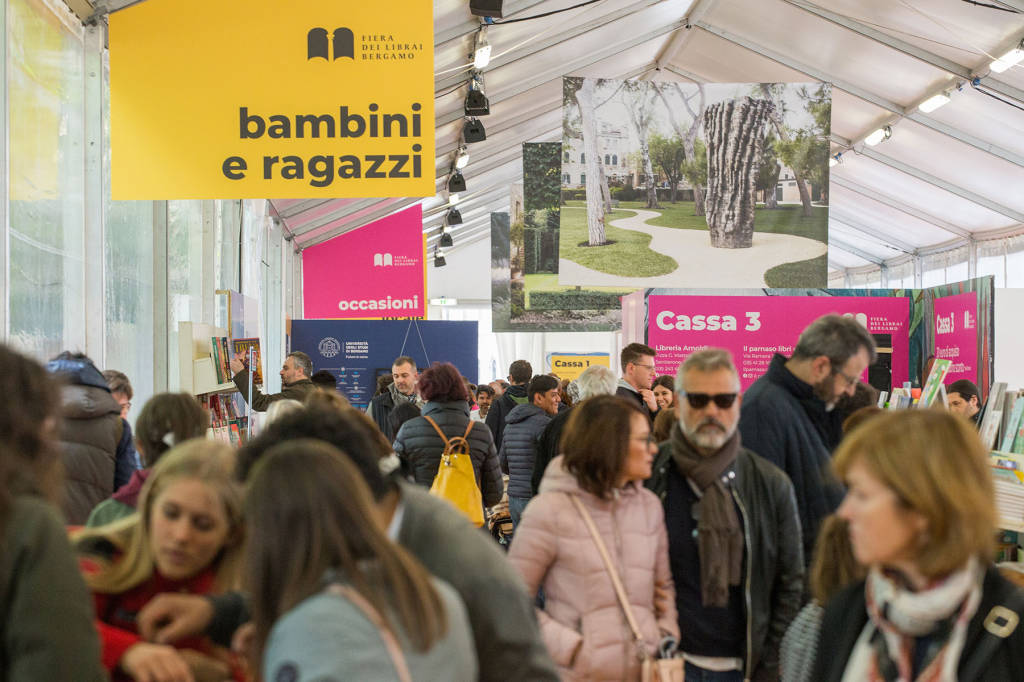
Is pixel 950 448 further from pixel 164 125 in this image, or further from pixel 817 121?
pixel 817 121

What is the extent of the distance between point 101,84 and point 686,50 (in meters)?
8.38

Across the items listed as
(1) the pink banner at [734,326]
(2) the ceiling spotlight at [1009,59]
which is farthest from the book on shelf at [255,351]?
(2) the ceiling spotlight at [1009,59]

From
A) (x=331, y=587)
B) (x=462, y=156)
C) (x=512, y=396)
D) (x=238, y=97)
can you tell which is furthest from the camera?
(x=462, y=156)

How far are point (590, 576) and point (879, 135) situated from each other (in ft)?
40.2

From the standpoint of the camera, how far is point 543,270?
1254cm

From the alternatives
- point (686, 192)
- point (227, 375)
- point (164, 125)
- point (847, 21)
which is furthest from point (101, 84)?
point (847, 21)

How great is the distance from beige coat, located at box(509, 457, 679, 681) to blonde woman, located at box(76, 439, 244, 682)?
0.85 meters

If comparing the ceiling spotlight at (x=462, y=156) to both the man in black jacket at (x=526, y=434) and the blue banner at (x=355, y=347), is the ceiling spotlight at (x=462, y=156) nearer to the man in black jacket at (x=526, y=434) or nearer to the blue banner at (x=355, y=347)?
the blue banner at (x=355, y=347)

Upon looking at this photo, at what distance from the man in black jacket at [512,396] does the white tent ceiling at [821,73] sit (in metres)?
2.88

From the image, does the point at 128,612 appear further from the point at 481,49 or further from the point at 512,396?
the point at 481,49

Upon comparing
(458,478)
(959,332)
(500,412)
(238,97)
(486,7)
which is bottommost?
(458,478)

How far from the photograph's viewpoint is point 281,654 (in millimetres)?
1336

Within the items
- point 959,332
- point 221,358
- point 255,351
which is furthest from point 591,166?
point 959,332

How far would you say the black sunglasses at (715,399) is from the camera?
278cm
